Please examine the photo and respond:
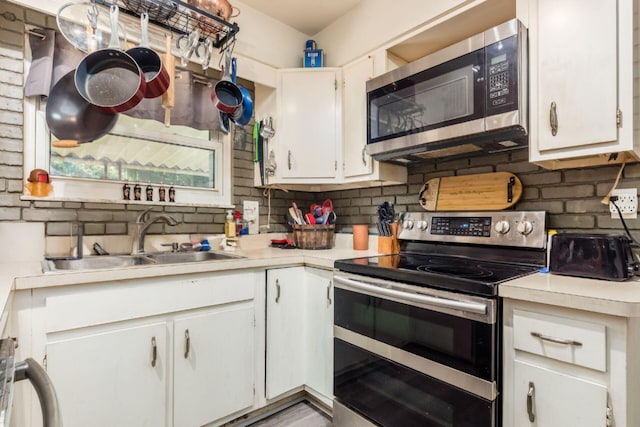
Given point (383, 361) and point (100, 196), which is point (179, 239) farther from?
point (383, 361)

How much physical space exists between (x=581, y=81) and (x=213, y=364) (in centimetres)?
195

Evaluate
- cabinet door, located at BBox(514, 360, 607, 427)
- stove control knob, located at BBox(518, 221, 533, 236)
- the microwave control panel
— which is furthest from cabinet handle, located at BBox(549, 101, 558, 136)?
cabinet door, located at BBox(514, 360, 607, 427)

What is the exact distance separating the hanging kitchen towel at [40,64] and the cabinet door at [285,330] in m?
1.43

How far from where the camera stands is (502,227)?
1.64 metres

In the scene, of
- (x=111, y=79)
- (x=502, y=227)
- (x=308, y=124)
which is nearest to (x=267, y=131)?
(x=308, y=124)

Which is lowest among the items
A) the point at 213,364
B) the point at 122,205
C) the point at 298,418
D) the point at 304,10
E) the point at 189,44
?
the point at 298,418

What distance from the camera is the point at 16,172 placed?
1601 millimetres

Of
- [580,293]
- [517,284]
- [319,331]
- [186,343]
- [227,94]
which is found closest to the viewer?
[580,293]

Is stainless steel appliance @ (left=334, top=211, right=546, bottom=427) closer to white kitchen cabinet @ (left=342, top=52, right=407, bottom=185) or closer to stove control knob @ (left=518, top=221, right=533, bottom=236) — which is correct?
stove control knob @ (left=518, top=221, right=533, bottom=236)

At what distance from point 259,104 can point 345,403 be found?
201 cm

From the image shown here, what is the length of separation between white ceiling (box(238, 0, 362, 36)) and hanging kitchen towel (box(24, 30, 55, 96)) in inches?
44.0

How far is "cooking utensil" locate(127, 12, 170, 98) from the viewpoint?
5.14 ft

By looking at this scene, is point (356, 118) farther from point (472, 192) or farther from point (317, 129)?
point (472, 192)

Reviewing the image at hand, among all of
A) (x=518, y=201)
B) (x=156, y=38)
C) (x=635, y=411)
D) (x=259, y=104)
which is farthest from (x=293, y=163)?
(x=635, y=411)
